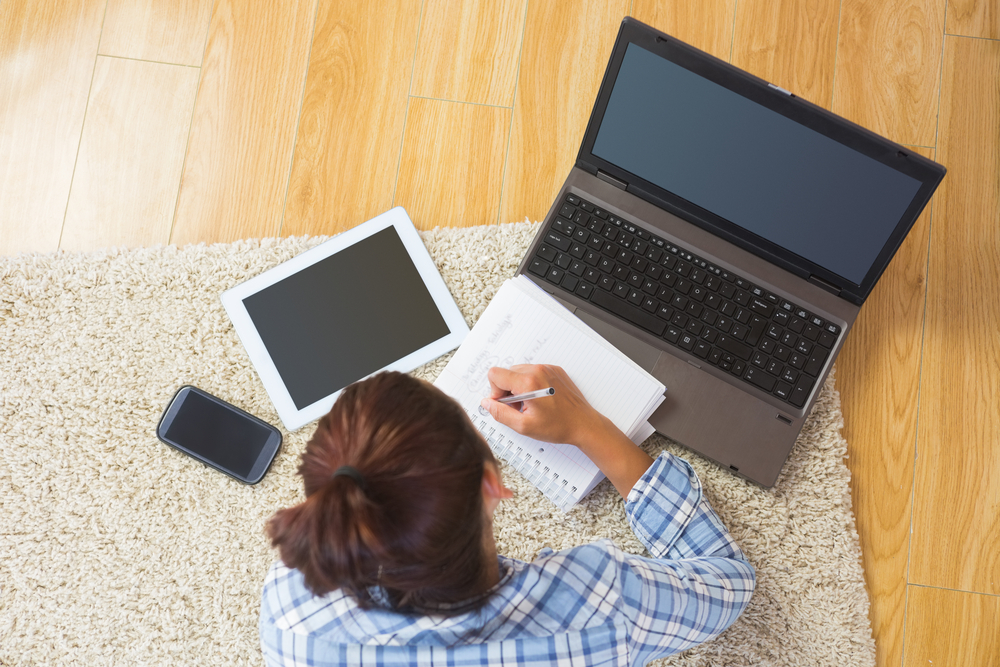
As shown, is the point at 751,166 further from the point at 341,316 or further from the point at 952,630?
the point at 952,630

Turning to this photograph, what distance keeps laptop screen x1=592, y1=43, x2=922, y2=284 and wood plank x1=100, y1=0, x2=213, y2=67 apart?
0.68 meters

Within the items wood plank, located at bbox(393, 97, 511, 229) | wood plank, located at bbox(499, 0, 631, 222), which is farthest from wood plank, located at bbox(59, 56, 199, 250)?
wood plank, located at bbox(499, 0, 631, 222)

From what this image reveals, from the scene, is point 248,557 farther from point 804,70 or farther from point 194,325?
point 804,70

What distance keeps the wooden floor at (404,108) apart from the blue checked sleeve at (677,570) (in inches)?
15.1

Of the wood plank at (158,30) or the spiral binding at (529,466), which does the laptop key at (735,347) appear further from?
the wood plank at (158,30)

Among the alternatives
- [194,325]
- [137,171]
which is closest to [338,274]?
[194,325]

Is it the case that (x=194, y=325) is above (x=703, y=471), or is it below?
below

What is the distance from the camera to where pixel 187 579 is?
890 millimetres

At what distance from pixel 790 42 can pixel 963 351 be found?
20.9 inches

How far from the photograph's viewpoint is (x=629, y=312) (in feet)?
2.74

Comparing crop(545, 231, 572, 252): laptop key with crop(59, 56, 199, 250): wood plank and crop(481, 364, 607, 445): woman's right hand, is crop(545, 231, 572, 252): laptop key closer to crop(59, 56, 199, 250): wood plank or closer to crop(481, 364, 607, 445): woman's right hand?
crop(481, 364, 607, 445): woman's right hand

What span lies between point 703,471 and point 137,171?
0.96 m

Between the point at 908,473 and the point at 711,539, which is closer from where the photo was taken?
the point at 711,539

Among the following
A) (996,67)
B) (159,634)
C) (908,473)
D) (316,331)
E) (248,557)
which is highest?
(996,67)
